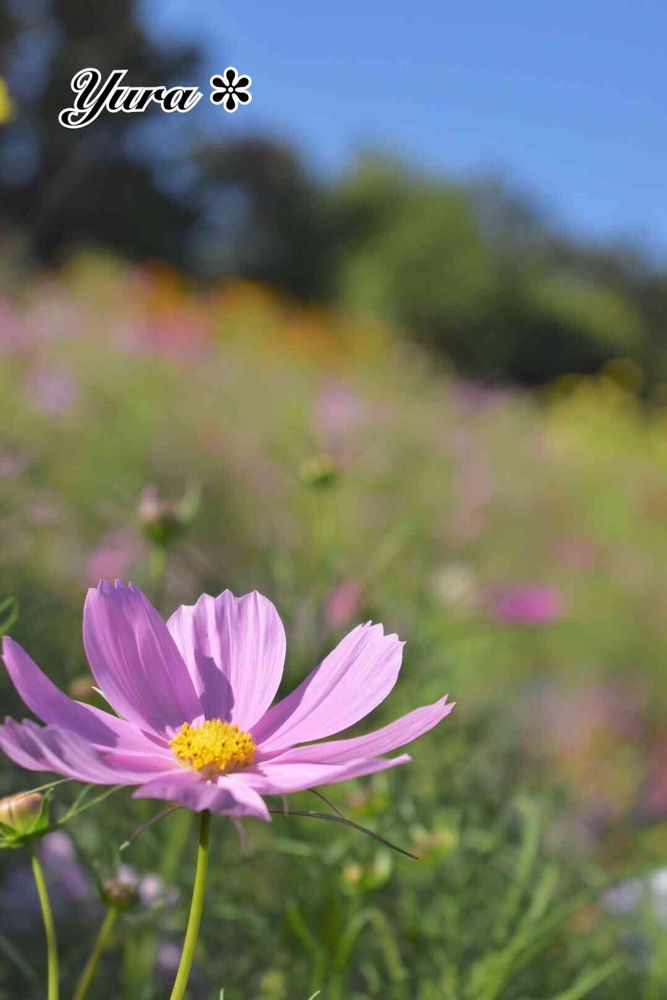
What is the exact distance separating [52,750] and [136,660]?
0.08 meters

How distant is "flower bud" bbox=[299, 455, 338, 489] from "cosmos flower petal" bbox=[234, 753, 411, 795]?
1.16 feet

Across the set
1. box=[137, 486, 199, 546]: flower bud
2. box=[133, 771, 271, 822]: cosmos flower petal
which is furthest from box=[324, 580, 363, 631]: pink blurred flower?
box=[133, 771, 271, 822]: cosmos flower petal

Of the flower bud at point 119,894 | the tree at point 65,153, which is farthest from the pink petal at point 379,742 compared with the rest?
the tree at point 65,153

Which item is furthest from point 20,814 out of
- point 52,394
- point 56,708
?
point 52,394

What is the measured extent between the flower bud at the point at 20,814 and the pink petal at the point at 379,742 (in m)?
0.07

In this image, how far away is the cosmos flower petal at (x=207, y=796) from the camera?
0.26 meters

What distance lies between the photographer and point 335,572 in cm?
72

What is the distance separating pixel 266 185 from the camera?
352 inches

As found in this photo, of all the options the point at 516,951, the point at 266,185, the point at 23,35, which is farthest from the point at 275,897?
the point at 266,185

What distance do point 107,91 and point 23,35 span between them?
260 inches

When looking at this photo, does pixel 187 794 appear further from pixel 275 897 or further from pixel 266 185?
pixel 266 185

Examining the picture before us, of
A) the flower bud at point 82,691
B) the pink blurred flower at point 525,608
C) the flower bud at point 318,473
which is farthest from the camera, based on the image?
the pink blurred flower at point 525,608

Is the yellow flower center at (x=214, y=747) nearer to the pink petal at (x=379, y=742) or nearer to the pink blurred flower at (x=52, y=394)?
the pink petal at (x=379, y=742)

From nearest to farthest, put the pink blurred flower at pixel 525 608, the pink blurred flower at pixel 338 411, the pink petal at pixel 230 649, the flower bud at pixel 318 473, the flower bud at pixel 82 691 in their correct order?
the pink petal at pixel 230 649 → the flower bud at pixel 82 691 → the flower bud at pixel 318 473 → the pink blurred flower at pixel 525 608 → the pink blurred flower at pixel 338 411
